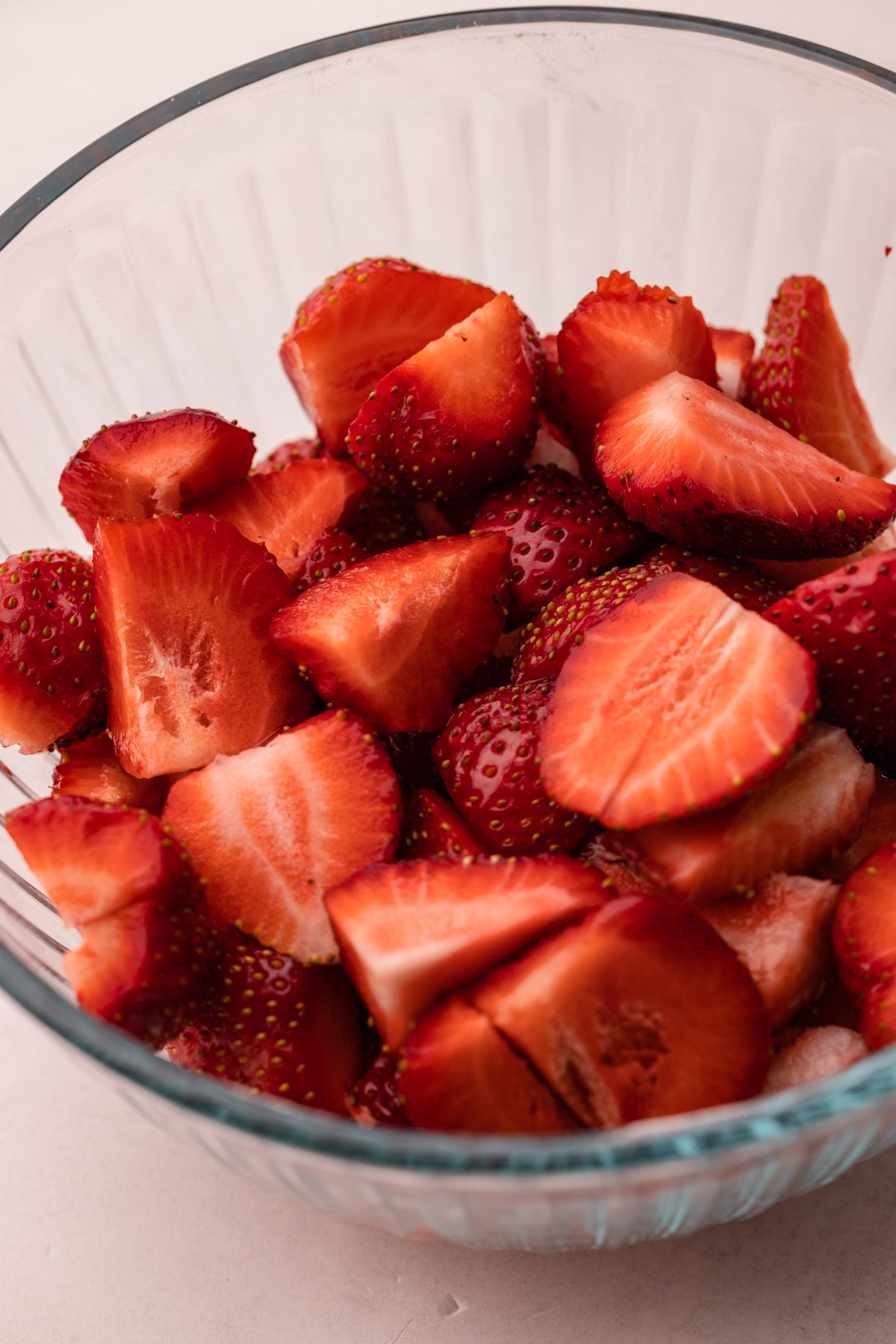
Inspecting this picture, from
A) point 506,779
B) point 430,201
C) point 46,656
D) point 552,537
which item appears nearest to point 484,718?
A: point 506,779

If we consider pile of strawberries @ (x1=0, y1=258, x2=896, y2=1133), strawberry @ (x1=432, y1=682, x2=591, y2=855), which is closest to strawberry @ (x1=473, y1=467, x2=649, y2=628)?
pile of strawberries @ (x1=0, y1=258, x2=896, y2=1133)

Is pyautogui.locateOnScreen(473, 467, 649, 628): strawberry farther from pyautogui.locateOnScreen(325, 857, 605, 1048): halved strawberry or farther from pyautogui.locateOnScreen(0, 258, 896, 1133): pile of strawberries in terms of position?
pyautogui.locateOnScreen(325, 857, 605, 1048): halved strawberry

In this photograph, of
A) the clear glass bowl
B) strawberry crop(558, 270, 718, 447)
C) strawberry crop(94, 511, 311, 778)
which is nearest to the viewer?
strawberry crop(94, 511, 311, 778)

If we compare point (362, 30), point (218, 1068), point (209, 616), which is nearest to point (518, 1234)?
point (218, 1068)

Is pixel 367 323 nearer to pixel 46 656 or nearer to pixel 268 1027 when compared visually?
pixel 46 656

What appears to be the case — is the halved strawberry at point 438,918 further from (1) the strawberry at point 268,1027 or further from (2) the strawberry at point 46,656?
(2) the strawberry at point 46,656

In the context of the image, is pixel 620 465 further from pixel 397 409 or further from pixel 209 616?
pixel 209 616

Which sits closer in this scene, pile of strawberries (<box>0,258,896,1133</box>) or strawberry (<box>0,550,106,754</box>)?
pile of strawberries (<box>0,258,896,1133</box>)
